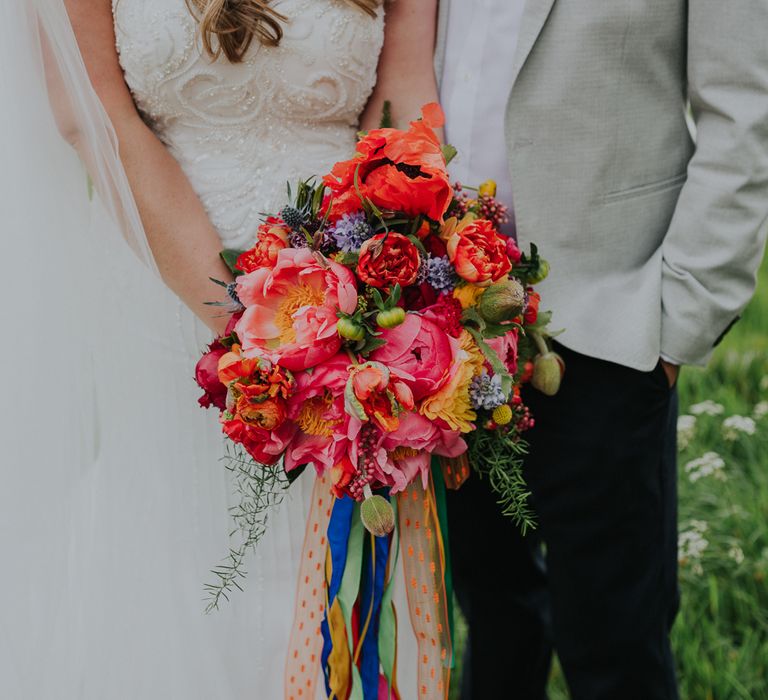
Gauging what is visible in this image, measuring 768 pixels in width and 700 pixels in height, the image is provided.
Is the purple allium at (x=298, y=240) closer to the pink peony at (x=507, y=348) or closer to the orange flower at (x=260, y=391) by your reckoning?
the orange flower at (x=260, y=391)

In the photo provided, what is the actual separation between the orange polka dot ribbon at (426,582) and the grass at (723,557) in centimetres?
113

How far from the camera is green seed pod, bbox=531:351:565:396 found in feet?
5.77

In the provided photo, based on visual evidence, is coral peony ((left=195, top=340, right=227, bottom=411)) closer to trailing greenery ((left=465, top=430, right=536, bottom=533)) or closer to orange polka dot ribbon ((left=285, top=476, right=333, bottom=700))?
orange polka dot ribbon ((left=285, top=476, right=333, bottom=700))

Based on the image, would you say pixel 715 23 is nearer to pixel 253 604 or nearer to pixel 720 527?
pixel 253 604

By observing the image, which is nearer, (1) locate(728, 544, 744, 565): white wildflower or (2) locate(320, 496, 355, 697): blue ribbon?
(2) locate(320, 496, 355, 697): blue ribbon

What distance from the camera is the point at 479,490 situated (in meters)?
2.39

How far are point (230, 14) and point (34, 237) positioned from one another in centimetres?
57

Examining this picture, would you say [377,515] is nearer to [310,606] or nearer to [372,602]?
[372,602]

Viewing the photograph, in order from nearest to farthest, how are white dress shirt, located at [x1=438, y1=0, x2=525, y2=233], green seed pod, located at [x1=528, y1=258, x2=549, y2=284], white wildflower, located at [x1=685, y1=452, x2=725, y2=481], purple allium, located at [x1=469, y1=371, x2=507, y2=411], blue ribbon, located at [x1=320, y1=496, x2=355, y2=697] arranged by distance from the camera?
purple allium, located at [x1=469, y1=371, x2=507, y2=411] < blue ribbon, located at [x1=320, y1=496, x2=355, y2=697] < green seed pod, located at [x1=528, y1=258, x2=549, y2=284] < white dress shirt, located at [x1=438, y1=0, x2=525, y2=233] < white wildflower, located at [x1=685, y1=452, x2=725, y2=481]

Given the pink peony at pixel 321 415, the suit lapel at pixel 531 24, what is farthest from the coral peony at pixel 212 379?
the suit lapel at pixel 531 24

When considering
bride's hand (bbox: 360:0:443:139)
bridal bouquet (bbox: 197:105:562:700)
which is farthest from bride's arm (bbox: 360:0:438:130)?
bridal bouquet (bbox: 197:105:562:700)

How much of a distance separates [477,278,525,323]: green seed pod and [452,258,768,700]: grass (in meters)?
1.51

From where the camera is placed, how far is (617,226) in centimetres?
200

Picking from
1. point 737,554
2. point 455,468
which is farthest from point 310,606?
point 737,554
